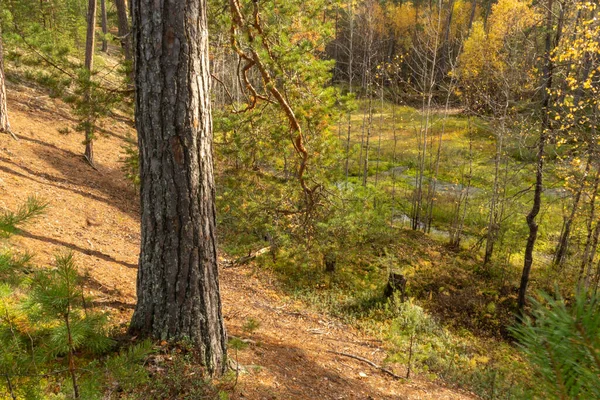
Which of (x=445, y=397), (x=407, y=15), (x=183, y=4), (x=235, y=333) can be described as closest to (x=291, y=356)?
(x=235, y=333)

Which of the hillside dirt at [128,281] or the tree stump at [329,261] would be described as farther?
the tree stump at [329,261]

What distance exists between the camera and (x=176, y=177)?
8.87ft

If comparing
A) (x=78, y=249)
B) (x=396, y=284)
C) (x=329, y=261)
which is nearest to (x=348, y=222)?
(x=396, y=284)

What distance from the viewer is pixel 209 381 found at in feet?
9.57

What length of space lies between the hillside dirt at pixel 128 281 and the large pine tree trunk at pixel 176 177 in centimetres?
88

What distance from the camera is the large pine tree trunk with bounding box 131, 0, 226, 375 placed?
8.39ft

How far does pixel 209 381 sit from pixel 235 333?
187 centimetres

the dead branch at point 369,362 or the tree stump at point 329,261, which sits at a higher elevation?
the dead branch at point 369,362

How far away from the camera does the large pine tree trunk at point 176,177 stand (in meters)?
2.56

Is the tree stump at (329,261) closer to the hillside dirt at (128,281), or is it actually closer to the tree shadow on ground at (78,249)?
the hillside dirt at (128,281)

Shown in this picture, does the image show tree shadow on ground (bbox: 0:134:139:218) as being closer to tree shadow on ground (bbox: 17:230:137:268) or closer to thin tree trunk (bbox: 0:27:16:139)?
thin tree trunk (bbox: 0:27:16:139)

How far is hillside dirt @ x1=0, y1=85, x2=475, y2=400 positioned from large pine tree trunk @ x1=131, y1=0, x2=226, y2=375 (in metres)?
0.88

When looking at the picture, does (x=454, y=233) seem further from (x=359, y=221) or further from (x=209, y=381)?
(x=209, y=381)

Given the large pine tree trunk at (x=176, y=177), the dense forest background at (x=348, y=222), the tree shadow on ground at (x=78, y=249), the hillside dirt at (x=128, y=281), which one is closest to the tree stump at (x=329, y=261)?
the dense forest background at (x=348, y=222)
